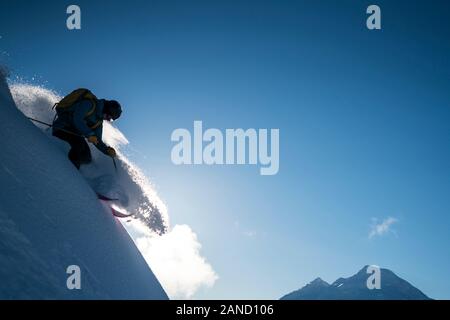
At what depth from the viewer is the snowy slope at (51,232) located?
2914 mm

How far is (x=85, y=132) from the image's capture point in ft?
22.4

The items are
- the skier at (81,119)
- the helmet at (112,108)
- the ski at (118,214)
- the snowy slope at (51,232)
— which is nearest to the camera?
the snowy slope at (51,232)

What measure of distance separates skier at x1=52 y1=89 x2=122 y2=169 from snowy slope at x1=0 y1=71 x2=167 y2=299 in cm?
55

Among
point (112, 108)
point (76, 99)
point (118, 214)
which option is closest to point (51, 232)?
point (118, 214)

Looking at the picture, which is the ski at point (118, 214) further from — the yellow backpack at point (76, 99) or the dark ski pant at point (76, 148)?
the yellow backpack at point (76, 99)

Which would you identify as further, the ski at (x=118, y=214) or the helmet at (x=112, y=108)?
the helmet at (x=112, y=108)

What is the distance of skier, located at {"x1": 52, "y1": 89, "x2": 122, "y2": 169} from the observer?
684 centimetres

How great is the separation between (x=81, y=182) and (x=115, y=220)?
975 mm

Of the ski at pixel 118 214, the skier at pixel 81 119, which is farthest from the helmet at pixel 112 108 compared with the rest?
the ski at pixel 118 214

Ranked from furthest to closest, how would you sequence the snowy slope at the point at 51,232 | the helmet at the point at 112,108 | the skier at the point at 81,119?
1. the helmet at the point at 112,108
2. the skier at the point at 81,119
3. the snowy slope at the point at 51,232

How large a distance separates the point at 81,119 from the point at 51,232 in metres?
3.67
